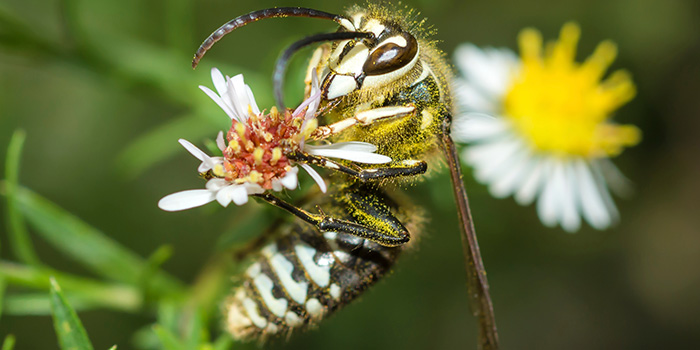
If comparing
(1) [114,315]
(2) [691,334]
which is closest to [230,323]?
(1) [114,315]

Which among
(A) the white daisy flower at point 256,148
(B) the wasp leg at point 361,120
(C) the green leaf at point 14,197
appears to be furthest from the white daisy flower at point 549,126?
(C) the green leaf at point 14,197

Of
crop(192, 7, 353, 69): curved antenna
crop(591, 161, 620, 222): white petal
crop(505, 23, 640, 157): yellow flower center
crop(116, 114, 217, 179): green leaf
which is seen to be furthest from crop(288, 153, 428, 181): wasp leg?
crop(591, 161, 620, 222): white petal

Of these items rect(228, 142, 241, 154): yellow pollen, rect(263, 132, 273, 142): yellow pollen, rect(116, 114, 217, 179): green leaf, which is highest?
rect(116, 114, 217, 179): green leaf

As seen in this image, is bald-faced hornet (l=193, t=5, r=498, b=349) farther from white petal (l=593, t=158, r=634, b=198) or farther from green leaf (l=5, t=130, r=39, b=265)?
white petal (l=593, t=158, r=634, b=198)

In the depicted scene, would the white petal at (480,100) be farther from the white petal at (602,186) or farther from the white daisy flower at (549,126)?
the white petal at (602,186)

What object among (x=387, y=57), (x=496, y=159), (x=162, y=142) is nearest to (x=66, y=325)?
(x=387, y=57)

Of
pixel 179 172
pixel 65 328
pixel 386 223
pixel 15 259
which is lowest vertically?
pixel 65 328

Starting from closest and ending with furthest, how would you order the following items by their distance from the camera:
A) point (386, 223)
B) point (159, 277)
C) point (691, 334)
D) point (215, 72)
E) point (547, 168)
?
point (215, 72) < point (386, 223) < point (159, 277) < point (547, 168) < point (691, 334)

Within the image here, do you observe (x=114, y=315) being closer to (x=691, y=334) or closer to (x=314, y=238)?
(x=314, y=238)
